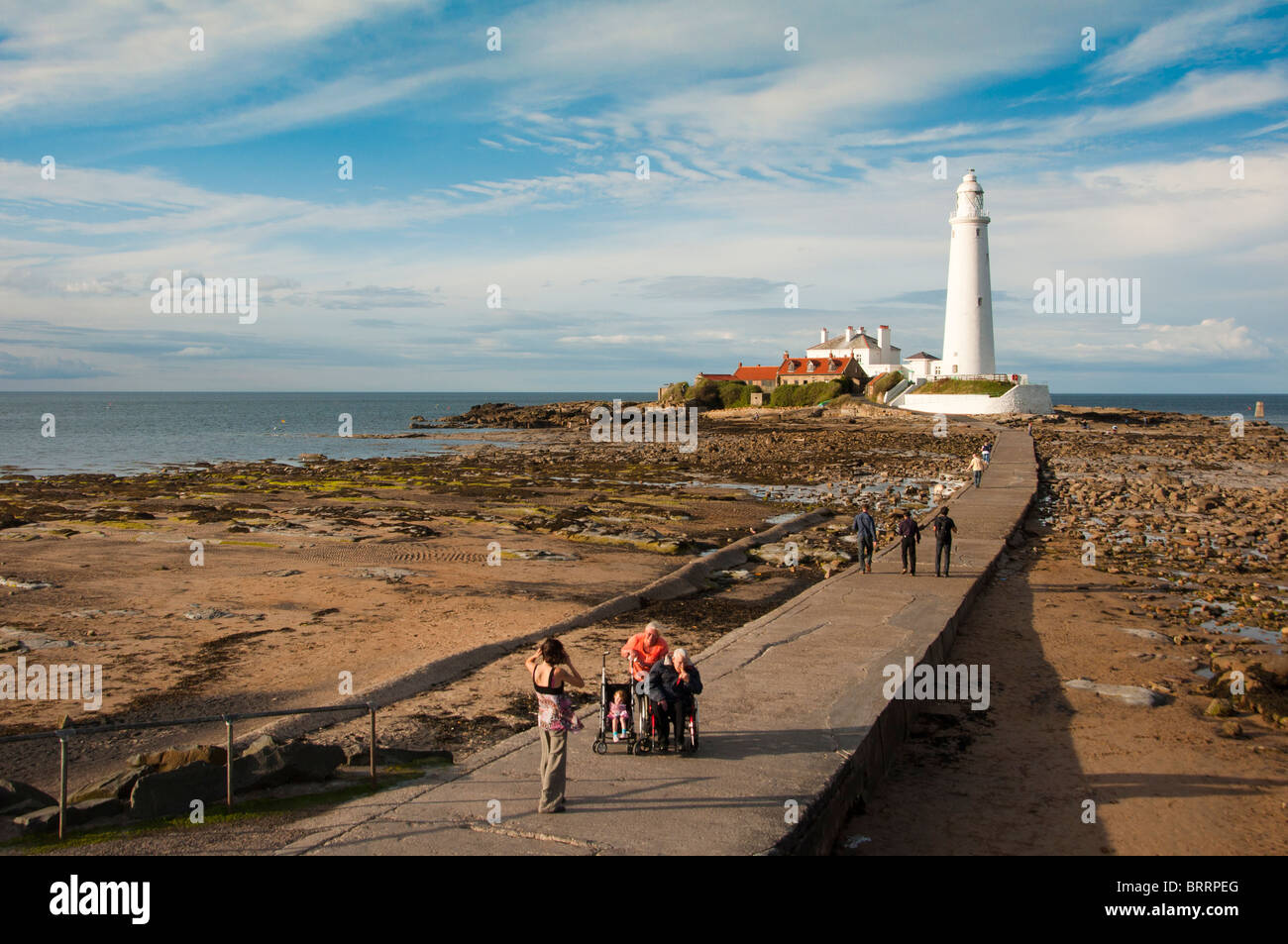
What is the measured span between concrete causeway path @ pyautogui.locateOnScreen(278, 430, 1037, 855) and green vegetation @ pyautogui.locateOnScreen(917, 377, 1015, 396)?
6104 cm

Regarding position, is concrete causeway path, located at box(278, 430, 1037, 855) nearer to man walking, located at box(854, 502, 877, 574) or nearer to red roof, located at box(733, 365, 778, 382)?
man walking, located at box(854, 502, 877, 574)

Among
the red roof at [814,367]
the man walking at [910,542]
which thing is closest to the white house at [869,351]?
the red roof at [814,367]

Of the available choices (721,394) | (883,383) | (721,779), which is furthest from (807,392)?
(721,779)

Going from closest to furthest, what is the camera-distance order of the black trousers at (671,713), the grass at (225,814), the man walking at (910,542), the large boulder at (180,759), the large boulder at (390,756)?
the grass at (225,814), the large boulder at (180,759), the black trousers at (671,713), the large boulder at (390,756), the man walking at (910,542)

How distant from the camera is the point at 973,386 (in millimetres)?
69750

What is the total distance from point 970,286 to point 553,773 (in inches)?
2630

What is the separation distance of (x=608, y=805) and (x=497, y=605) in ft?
32.9

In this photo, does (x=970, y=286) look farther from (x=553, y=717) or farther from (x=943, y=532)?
(x=553, y=717)

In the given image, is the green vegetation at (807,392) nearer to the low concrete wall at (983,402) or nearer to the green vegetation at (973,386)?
the low concrete wall at (983,402)

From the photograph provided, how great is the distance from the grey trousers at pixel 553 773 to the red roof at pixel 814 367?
84322mm

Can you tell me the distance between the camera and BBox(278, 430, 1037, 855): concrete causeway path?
254 inches

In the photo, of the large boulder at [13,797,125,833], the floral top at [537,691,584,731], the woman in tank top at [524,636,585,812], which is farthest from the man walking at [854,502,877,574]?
the large boulder at [13,797,125,833]

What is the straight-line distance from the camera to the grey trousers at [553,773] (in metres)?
6.90
